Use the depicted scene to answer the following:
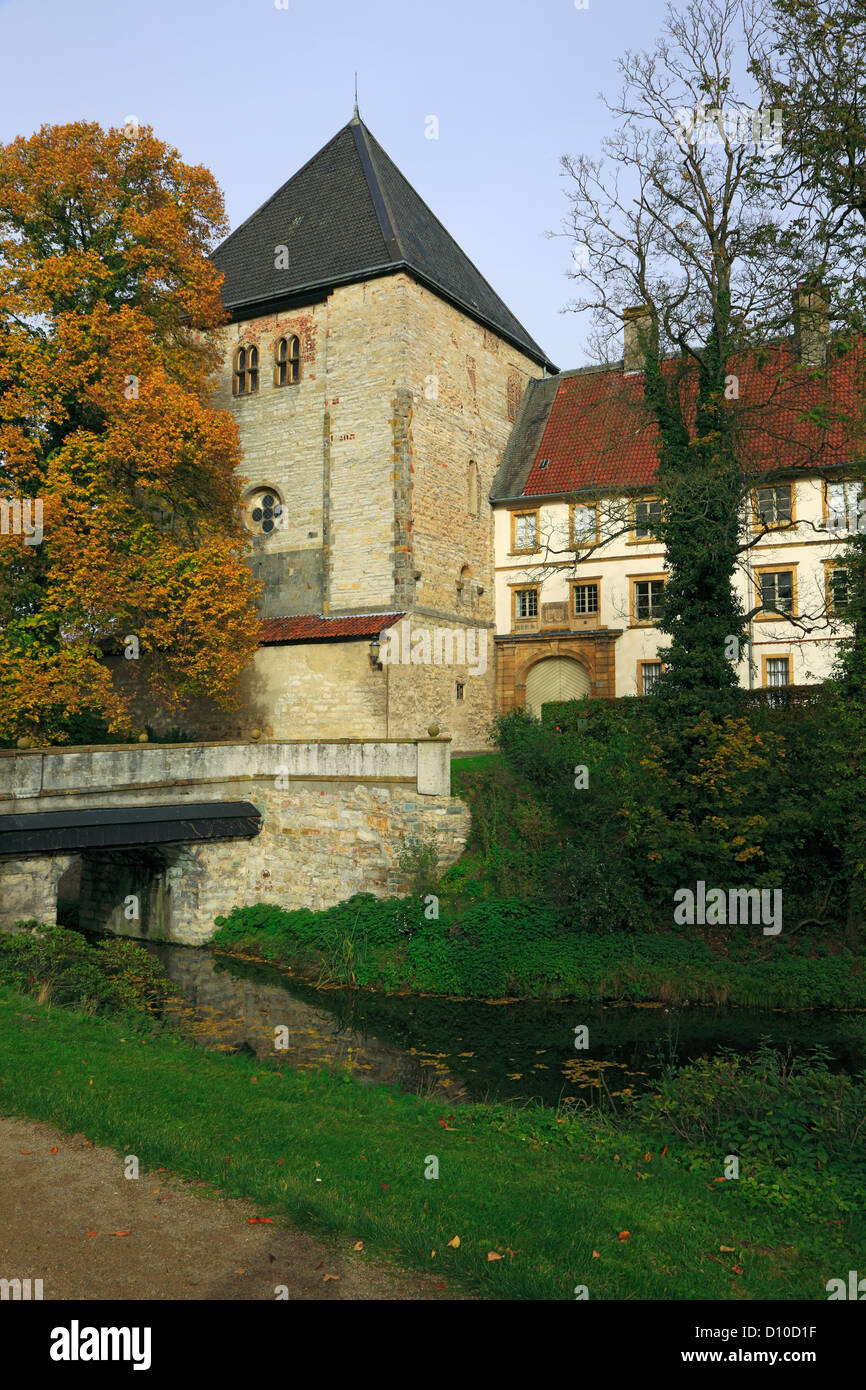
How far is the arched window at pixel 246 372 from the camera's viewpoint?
91.8 ft

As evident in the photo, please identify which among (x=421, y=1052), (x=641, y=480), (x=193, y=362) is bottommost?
(x=421, y=1052)

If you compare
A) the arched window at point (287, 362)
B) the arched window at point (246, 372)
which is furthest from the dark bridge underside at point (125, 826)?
the arched window at point (246, 372)

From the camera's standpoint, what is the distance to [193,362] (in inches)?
925

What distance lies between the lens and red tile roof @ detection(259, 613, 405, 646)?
79.6ft

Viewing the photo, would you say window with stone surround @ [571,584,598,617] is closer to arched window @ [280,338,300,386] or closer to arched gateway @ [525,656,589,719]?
arched gateway @ [525,656,589,719]

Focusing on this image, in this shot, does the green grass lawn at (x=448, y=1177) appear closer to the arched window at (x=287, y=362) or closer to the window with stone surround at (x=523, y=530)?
the arched window at (x=287, y=362)

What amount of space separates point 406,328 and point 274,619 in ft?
29.1

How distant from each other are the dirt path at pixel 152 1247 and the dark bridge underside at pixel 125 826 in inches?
412

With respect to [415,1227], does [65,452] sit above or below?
above

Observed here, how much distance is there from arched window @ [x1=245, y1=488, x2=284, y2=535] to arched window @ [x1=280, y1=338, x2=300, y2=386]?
327 cm

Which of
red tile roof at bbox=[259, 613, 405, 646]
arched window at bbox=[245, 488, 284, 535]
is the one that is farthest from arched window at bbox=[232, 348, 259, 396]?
red tile roof at bbox=[259, 613, 405, 646]
